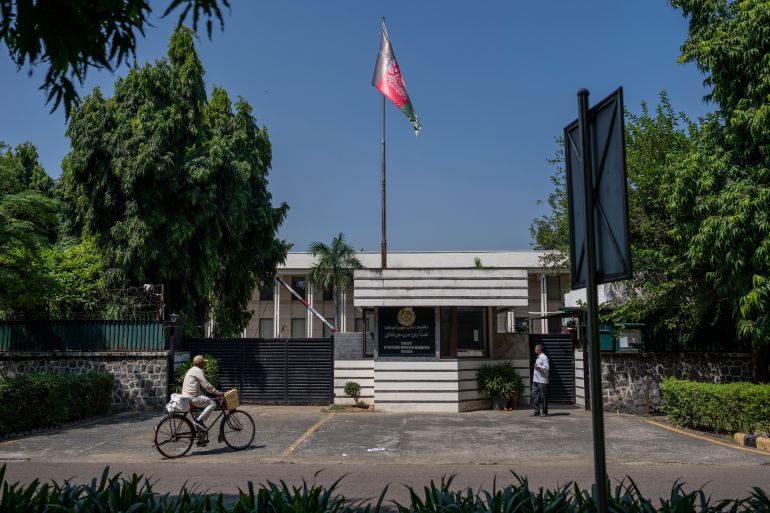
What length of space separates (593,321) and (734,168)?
12.6 m

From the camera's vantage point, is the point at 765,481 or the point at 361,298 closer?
the point at 765,481

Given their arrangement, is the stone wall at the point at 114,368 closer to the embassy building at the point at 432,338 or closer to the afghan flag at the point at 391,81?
the embassy building at the point at 432,338

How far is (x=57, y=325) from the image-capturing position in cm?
1919

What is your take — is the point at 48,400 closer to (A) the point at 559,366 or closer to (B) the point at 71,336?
(B) the point at 71,336

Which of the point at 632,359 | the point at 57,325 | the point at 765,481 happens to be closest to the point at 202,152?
the point at 57,325

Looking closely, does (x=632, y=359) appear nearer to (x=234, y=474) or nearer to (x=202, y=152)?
(x=234, y=474)

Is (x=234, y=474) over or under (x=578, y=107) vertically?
under

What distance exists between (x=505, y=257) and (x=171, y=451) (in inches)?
1790

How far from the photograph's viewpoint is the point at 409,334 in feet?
62.6

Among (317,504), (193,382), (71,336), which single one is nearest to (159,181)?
(71,336)

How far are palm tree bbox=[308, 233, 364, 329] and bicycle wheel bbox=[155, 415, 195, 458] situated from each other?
134 feet

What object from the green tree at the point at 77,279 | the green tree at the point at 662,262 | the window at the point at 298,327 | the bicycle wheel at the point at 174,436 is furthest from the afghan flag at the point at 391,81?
the window at the point at 298,327

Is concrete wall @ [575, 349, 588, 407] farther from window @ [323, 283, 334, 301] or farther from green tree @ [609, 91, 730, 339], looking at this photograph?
window @ [323, 283, 334, 301]

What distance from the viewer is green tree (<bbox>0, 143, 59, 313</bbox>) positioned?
1652 cm
